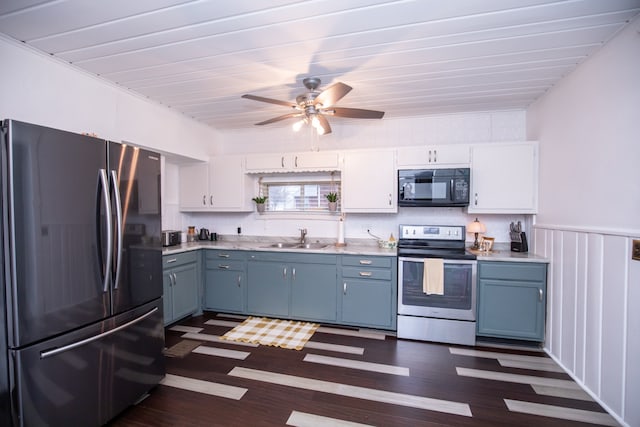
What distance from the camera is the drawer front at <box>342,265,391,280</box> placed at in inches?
118

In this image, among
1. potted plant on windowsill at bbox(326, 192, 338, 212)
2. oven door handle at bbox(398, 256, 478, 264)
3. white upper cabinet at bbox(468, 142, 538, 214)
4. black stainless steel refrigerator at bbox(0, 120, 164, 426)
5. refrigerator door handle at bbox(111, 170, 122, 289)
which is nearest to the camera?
black stainless steel refrigerator at bbox(0, 120, 164, 426)

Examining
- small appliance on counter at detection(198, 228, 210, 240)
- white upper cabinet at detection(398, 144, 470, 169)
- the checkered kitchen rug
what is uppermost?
white upper cabinet at detection(398, 144, 470, 169)

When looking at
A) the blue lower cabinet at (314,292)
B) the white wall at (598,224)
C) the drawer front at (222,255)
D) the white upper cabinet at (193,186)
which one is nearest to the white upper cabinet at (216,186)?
the white upper cabinet at (193,186)

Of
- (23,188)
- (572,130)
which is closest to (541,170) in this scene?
(572,130)

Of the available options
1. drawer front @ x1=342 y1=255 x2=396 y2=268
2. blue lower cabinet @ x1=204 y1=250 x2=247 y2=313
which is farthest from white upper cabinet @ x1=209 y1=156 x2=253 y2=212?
drawer front @ x1=342 y1=255 x2=396 y2=268

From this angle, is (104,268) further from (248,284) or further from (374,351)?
(374,351)

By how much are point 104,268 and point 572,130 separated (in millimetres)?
3528

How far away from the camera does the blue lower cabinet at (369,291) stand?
298 cm

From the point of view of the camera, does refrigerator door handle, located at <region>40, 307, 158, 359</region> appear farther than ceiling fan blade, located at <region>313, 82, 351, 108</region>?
No

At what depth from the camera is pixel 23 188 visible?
1346 mm

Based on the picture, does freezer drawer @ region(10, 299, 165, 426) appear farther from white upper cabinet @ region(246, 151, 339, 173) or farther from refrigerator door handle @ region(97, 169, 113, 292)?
white upper cabinet @ region(246, 151, 339, 173)

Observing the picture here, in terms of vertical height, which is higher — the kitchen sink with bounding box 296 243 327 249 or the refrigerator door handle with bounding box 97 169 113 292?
the refrigerator door handle with bounding box 97 169 113 292

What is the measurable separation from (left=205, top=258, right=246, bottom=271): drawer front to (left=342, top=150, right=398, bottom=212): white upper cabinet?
4.62 ft

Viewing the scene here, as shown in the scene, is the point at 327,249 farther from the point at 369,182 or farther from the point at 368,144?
the point at 368,144
